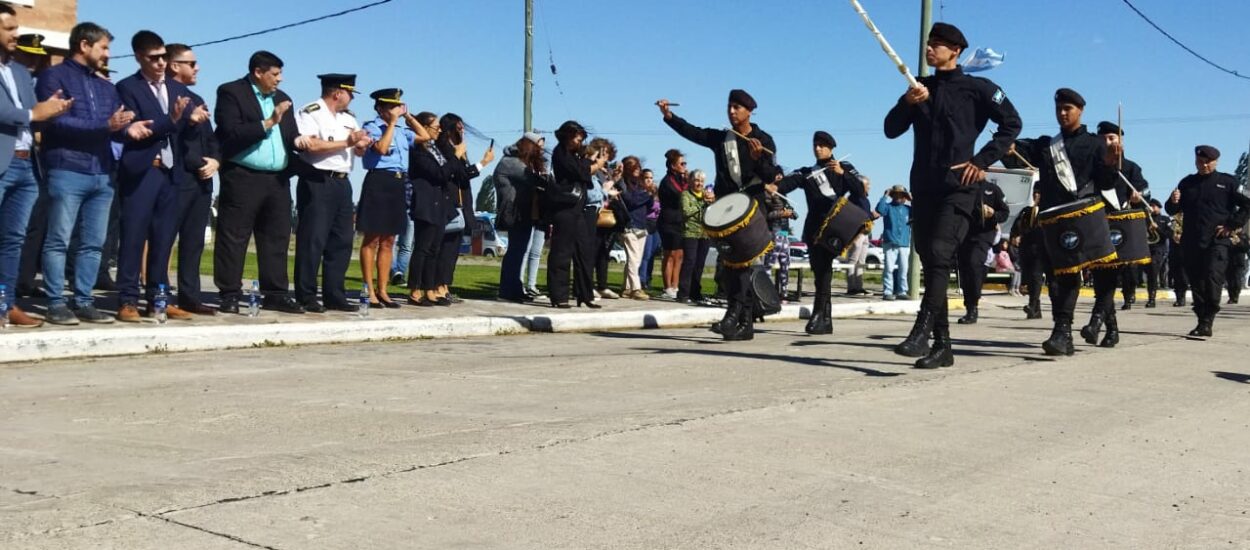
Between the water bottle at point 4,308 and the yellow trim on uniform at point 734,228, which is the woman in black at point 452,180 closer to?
the yellow trim on uniform at point 734,228

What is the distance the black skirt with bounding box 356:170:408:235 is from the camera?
1207 cm

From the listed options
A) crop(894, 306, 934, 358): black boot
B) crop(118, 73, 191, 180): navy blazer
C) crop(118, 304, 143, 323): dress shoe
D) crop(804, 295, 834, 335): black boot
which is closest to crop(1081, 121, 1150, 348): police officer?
crop(894, 306, 934, 358): black boot

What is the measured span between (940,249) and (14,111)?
19.1 feet

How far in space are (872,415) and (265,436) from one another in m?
2.78

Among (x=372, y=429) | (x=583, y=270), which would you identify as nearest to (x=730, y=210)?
(x=583, y=270)

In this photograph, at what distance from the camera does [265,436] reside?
216 inches

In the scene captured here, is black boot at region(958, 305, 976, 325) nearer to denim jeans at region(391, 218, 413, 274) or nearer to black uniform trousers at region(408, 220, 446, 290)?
black uniform trousers at region(408, 220, 446, 290)

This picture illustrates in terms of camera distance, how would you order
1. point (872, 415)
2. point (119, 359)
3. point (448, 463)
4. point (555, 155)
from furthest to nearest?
1. point (555, 155)
2. point (119, 359)
3. point (872, 415)
4. point (448, 463)

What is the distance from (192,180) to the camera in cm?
1023

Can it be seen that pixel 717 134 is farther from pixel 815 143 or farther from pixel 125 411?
pixel 125 411

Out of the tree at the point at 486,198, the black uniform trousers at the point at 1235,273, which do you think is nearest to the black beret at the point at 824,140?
the black uniform trousers at the point at 1235,273

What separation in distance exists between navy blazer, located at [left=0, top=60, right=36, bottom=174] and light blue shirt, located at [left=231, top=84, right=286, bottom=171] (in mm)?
1909

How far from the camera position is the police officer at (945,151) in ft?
29.2

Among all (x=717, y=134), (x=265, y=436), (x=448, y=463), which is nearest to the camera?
(x=448, y=463)
